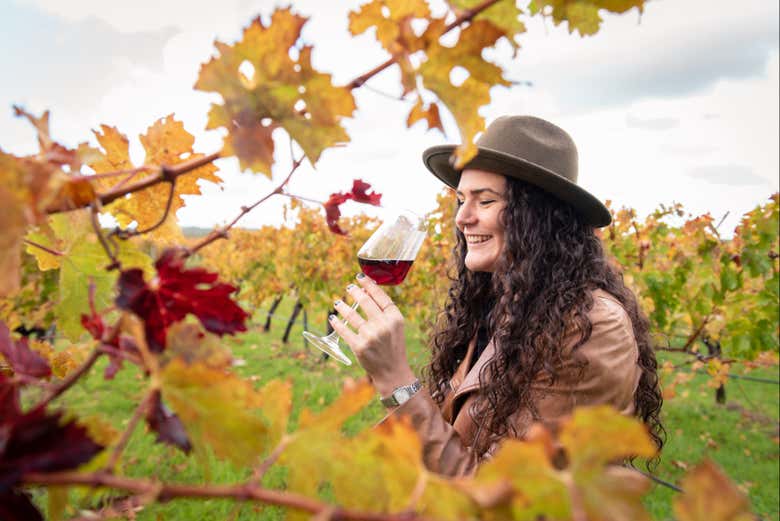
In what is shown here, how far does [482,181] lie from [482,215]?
16 centimetres

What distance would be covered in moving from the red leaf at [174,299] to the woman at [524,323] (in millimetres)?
1223

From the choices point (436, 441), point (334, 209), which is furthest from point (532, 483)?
point (436, 441)

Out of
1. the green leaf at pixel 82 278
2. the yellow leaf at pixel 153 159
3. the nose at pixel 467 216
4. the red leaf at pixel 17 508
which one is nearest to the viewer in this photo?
the red leaf at pixel 17 508

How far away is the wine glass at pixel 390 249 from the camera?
216cm

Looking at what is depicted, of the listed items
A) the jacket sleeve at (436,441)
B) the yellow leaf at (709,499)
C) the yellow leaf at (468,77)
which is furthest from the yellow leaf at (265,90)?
the jacket sleeve at (436,441)

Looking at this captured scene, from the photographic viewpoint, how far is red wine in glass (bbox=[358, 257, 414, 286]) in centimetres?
220

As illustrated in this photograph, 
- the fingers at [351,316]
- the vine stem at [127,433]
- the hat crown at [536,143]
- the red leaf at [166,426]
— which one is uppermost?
the vine stem at [127,433]

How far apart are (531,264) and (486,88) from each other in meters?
1.75

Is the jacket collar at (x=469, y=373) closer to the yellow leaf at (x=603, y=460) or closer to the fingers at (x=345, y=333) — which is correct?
the fingers at (x=345, y=333)

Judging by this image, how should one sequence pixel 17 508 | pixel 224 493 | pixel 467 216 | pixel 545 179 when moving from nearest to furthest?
1. pixel 224 493
2. pixel 17 508
3. pixel 545 179
4. pixel 467 216

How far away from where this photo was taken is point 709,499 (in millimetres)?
367

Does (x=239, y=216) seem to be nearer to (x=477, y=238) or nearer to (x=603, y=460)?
(x=603, y=460)

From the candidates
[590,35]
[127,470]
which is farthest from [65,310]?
[127,470]

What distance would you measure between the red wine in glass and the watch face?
59 cm
